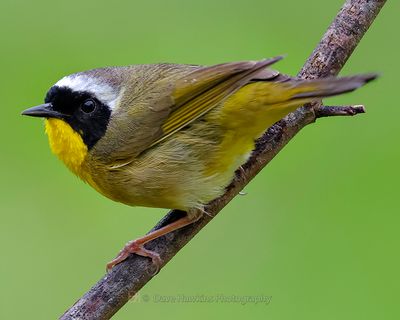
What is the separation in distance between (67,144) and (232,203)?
2.12 metres

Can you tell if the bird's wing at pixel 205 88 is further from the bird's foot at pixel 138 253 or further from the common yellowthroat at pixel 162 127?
the bird's foot at pixel 138 253

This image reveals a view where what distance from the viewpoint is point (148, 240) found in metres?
4.71

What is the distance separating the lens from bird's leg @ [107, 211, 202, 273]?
4.57m

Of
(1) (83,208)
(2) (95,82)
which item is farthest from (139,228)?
(2) (95,82)

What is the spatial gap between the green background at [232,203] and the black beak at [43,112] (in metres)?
1.28

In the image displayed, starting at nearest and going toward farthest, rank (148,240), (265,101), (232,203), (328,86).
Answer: (328,86)
(265,101)
(148,240)
(232,203)

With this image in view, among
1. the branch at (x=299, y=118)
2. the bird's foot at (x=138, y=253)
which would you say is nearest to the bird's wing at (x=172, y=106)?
the branch at (x=299, y=118)

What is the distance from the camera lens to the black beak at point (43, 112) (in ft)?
15.6

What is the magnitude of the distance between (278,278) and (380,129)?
1505mm

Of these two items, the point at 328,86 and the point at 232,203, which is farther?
the point at 232,203

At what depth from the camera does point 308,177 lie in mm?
6734

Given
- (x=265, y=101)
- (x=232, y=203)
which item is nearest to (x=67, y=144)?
(x=265, y=101)

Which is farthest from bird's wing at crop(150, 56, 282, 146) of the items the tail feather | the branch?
the branch

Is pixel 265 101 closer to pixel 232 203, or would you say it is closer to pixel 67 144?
pixel 67 144
